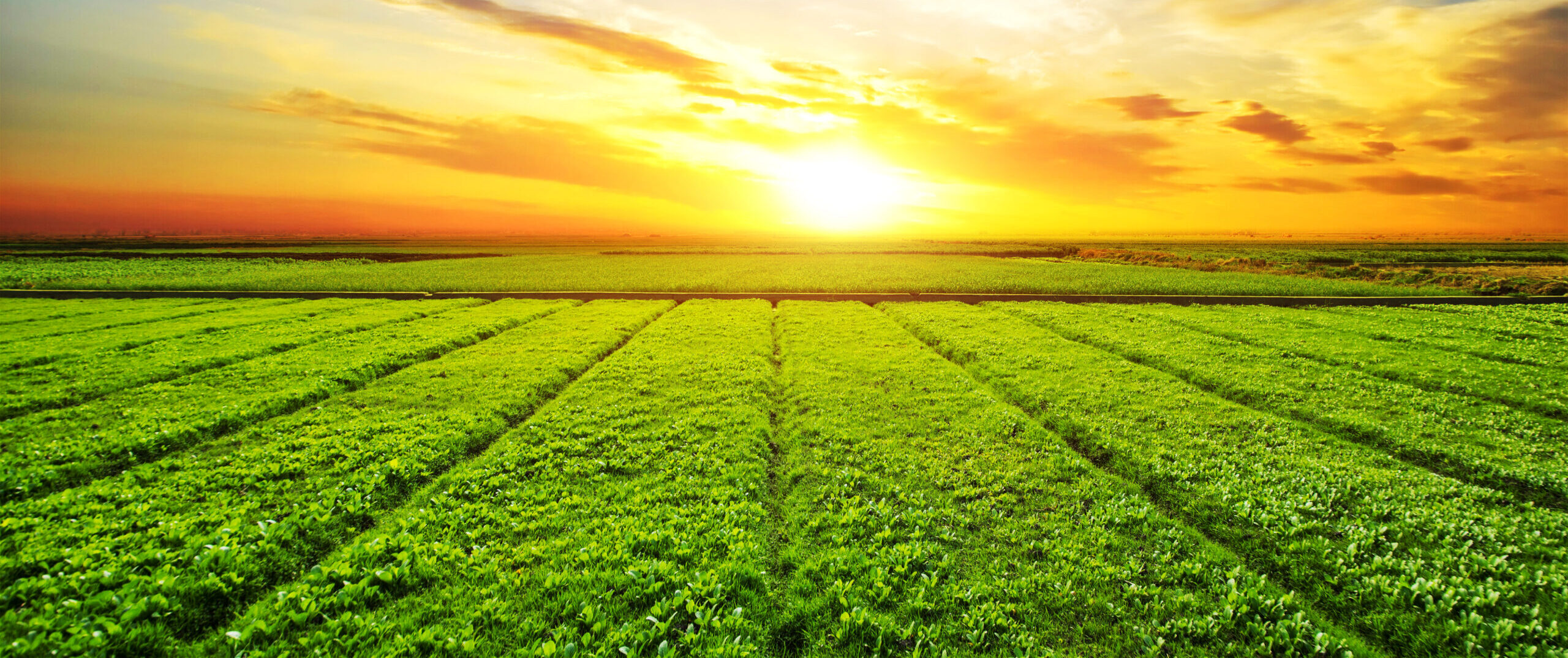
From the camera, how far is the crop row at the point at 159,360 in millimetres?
17188

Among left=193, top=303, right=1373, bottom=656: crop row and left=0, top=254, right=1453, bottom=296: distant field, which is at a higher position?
left=0, top=254, right=1453, bottom=296: distant field

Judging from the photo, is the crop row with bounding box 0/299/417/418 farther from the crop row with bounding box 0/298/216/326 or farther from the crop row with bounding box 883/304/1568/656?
the crop row with bounding box 883/304/1568/656

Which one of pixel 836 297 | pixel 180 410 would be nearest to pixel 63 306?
pixel 180 410

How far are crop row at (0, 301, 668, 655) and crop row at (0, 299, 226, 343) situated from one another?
25.7m

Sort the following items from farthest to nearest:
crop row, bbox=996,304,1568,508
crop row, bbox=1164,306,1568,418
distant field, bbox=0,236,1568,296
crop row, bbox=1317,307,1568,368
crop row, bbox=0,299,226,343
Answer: distant field, bbox=0,236,1568,296 → crop row, bbox=0,299,226,343 → crop row, bbox=1317,307,1568,368 → crop row, bbox=1164,306,1568,418 → crop row, bbox=996,304,1568,508

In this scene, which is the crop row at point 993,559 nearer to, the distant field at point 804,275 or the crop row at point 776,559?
the crop row at point 776,559

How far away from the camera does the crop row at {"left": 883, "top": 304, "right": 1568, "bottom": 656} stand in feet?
25.3

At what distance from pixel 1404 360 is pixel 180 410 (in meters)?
44.0

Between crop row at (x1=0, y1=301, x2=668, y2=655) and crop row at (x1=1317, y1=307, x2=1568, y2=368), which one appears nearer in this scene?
crop row at (x1=0, y1=301, x2=668, y2=655)

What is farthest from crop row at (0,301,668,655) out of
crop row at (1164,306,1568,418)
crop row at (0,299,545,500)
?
crop row at (1164,306,1568,418)

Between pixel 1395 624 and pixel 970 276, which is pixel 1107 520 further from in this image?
pixel 970 276

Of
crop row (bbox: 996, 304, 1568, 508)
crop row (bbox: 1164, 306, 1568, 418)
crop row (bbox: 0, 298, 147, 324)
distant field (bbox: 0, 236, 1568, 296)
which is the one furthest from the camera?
distant field (bbox: 0, 236, 1568, 296)

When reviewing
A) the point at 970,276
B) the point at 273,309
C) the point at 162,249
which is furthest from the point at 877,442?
the point at 162,249

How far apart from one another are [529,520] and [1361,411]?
23.5 meters
